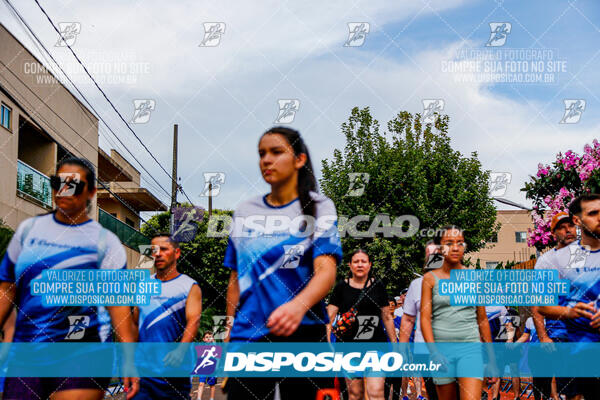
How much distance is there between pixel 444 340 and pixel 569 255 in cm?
132

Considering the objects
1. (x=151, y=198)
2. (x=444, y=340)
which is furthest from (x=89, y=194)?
(x=151, y=198)

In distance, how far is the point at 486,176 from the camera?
18.3 metres

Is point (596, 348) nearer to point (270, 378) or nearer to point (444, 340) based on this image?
point (444, 340)

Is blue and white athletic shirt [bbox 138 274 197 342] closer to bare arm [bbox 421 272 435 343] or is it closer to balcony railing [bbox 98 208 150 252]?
balcony railing [bbox 98 208 150 252]

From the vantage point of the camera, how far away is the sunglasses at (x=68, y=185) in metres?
4.93

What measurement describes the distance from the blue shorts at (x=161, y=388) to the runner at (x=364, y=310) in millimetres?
2201

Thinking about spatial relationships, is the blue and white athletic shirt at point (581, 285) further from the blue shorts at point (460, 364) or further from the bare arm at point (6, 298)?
the bare arm at point (6, 298)

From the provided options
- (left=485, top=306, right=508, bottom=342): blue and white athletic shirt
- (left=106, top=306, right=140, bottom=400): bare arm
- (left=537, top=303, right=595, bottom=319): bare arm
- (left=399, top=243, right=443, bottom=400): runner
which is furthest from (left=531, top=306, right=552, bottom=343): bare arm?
(left=106, top=306, right=140, bottom=400): bare arm

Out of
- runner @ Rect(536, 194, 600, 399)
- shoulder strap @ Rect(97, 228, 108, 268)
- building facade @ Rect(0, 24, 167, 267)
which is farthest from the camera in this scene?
building facade @ Rect(0, 24, 167, 267)

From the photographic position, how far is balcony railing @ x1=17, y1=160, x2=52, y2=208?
48.8ft

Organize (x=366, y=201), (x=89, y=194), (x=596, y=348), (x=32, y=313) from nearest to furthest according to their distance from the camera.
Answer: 1. (x=32, y=313)
2. (x=89, y=194)
3. (x=596, y=348)
4. (x=366, y=201)

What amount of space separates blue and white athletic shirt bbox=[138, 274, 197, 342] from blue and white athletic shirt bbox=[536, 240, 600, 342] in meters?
3.24

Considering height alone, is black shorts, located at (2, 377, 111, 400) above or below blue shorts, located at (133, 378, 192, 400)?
above

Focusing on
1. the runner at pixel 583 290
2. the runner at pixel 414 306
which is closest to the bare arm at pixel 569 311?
the runner at pixel 583 290
